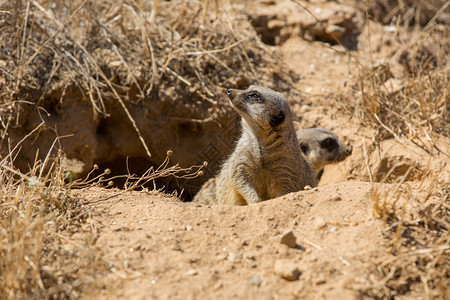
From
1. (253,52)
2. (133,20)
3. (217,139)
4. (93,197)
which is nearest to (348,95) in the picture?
(253,52)

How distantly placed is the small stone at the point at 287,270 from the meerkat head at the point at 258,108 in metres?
1.72

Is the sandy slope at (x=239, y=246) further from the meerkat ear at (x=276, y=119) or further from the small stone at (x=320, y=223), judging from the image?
the meerkat ear at (x=276, y=119)

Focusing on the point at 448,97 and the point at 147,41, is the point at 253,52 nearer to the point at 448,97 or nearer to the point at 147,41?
the point at 147,41

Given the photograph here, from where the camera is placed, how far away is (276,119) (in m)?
3.89

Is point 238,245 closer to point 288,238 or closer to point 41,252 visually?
point 288,238

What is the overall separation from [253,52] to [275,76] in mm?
396

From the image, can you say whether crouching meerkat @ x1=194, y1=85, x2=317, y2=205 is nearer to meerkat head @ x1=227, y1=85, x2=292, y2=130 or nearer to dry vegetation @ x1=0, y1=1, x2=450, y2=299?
meerkat head @ x1=227, y1=85, x2=292, y2=130

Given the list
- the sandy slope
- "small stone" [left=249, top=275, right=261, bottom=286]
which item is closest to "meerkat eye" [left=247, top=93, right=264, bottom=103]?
the sandy slope

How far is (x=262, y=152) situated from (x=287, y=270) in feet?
5.72

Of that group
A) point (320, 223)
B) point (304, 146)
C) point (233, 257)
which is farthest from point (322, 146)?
point (233, 257)

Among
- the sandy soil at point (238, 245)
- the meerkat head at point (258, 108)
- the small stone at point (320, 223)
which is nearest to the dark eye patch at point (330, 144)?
the meerkat head at point (258, 108)

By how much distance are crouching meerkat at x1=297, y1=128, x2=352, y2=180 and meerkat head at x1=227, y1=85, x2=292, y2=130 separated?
1255 millimetres

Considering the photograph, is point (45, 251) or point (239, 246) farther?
point (239, 246)

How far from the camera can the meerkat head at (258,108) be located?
12.7 ft
